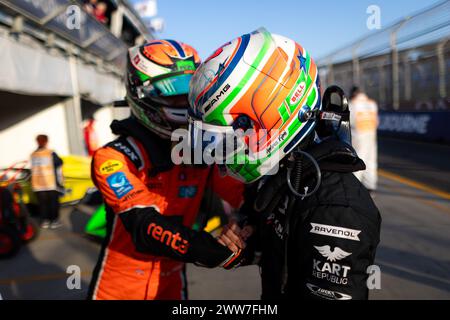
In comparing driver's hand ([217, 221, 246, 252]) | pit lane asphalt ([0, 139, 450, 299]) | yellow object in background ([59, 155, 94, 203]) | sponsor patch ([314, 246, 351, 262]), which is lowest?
pit lane asphalt ([0, 139, 450, 299])

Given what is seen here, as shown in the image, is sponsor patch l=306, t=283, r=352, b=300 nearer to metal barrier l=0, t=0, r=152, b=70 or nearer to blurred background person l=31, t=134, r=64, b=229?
blurred background person l=31, t=134, r=64, b=229

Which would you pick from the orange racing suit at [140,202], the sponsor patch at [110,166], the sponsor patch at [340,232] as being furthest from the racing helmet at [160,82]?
the sponsor patch at [340,232]

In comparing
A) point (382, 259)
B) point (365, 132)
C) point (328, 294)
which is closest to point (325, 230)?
point (328, 294)

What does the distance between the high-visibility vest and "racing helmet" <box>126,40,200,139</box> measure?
12.3ft

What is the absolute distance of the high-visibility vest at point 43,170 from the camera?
16.2 ft

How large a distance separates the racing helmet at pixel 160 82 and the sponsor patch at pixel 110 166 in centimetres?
25

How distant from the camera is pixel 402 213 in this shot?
468 centimetres

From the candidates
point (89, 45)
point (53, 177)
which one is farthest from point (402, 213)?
point (89, 45)

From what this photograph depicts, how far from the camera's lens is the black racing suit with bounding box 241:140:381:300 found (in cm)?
92

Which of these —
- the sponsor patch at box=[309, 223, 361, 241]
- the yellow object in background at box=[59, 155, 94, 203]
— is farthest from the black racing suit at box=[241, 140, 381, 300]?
the yellow object in background at box=[59, 155, 94, 203]

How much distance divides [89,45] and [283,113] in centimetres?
1015

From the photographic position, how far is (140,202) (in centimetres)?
144

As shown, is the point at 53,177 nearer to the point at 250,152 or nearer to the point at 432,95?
the point at 250,152

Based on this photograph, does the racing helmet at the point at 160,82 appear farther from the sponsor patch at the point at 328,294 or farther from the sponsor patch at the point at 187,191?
the sponsor patch at the point at 328,294
